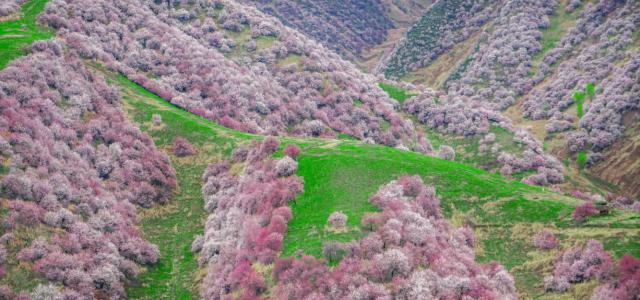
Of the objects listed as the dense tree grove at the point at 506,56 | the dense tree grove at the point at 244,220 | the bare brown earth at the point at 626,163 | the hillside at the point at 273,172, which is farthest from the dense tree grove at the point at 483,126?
the dense tree grove at the point at 244,220

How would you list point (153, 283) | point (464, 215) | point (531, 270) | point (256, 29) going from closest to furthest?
point (531, 270), point (153, 283), point (464, 215), point (256, 29)

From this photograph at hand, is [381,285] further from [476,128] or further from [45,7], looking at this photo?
[45,7]

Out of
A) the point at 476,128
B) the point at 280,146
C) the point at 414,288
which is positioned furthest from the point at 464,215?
the point at 476,128

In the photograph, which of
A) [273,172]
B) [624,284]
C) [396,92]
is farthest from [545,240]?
[396,92]

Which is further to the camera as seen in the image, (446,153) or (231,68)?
(231,68)

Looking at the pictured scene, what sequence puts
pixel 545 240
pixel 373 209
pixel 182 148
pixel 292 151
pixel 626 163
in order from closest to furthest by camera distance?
pixel 545 240 → pixel 373 209 → pixel 292 151 → pixel 182 148 → pixel 626 163

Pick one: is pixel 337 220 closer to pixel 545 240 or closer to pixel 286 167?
pixel 286 167

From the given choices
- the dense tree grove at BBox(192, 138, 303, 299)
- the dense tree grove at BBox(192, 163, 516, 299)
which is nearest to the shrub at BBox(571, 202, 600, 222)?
the dense tree grove at BBox(192, 163, 516, 299)
